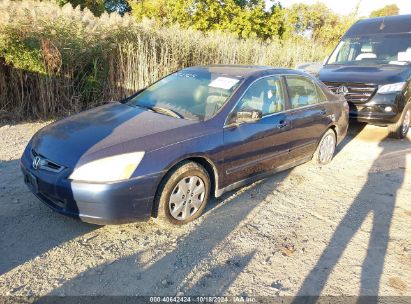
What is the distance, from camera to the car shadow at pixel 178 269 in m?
2.67

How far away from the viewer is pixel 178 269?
2.93 metres

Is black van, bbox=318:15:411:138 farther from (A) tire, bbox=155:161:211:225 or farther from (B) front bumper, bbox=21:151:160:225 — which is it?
(B) front bumper, bbox=21:151:160:225

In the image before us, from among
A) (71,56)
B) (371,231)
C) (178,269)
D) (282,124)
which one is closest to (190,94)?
(282,124)

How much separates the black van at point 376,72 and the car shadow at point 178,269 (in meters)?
4.29

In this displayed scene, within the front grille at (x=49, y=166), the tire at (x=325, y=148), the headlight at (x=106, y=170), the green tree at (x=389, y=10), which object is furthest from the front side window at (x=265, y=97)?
the green tree at (x=389, y=10)

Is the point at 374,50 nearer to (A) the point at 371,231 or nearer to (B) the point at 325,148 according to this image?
(B) the point at 325,148

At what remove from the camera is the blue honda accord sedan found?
304 cm

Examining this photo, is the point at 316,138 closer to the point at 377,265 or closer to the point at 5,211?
the point at 377,265

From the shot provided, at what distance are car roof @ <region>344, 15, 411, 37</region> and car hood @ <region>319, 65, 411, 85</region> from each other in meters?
1.10

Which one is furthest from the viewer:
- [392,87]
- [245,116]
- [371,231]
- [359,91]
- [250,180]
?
[359,91]

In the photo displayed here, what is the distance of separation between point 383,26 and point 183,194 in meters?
7.05

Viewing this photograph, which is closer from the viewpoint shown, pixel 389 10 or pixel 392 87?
pixel 392 87

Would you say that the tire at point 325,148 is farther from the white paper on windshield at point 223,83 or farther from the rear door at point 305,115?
the white paper on windshield at point 223,83

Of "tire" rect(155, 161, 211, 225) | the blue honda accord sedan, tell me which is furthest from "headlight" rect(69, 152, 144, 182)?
"tire" rect(155, 161, 211, 225)
